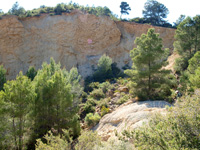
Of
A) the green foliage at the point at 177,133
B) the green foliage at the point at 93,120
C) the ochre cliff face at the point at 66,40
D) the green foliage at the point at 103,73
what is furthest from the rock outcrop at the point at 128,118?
the ochre cliff face at the point at 66,40

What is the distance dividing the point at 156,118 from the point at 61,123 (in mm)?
9376

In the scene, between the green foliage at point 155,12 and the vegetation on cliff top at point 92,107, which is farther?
the green foliage at point 155,12

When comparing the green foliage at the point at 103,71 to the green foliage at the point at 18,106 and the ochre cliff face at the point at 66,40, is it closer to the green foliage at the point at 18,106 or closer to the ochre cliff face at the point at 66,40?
the ochre cliff face at the point at 66,40

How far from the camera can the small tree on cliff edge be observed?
15523 mm

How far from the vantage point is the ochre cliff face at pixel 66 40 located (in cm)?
3453

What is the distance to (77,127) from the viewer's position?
565 inches

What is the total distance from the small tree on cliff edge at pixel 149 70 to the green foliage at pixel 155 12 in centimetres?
2946

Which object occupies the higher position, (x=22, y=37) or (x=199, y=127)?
(x=22, y=37)

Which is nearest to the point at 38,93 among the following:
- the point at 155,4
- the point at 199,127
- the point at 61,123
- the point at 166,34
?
the point at 61,123

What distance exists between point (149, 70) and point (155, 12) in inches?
1301

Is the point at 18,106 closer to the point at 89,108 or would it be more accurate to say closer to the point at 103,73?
the point at 89,108

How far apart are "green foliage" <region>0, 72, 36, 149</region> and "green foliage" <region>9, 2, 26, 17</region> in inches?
1177

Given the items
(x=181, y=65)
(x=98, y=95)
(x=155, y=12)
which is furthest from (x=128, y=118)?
(x=155, y=12)

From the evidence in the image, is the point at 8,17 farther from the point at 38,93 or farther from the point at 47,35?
the point at 38,93
